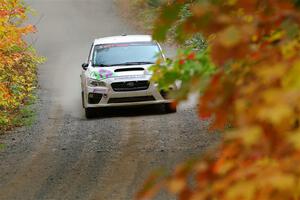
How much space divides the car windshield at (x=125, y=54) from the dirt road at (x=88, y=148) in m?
1.33

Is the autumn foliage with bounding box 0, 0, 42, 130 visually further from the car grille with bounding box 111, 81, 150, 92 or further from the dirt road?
the car grille with bounding box 111, 81, 150, 92

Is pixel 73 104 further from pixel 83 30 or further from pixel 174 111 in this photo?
pixel 83 30

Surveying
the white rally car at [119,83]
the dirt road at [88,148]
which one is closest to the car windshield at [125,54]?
the white rally car at [119,83]

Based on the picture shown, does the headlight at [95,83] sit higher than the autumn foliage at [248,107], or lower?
lower

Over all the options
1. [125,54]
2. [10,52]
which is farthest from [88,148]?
[10,52]

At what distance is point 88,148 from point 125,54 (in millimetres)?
4838

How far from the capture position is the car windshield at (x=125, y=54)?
707 inches

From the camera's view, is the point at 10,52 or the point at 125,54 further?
the point at 10,52

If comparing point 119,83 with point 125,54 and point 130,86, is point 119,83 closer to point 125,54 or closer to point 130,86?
point 130,86

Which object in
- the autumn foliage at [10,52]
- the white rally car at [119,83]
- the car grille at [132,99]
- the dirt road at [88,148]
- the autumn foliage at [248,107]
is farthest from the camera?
the car grille at [132,99]

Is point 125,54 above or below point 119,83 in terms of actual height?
above

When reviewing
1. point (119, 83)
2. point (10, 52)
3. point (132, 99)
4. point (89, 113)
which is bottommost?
point (89, 113)

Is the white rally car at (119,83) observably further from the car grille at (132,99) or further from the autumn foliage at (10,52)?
the autumn foliage at (10,52)

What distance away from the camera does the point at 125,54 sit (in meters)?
18.2
